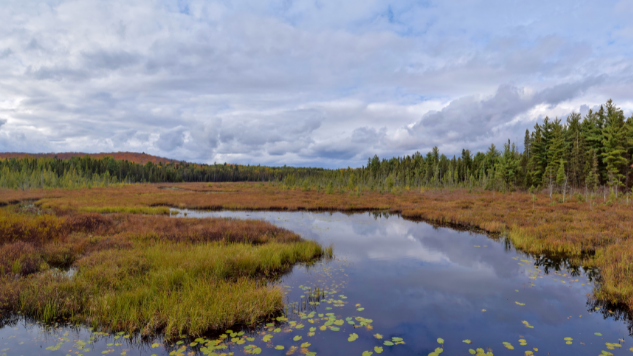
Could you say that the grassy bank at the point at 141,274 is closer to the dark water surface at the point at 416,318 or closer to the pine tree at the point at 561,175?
the dark water surface at the point at 416,318

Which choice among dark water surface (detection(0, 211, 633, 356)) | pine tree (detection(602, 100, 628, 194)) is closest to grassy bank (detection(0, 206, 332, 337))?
dark water surface (detection(0, 211, 633, 356))

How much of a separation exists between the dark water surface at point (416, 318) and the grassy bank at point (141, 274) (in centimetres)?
49

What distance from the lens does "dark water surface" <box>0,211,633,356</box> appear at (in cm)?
625

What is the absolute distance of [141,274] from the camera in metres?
9.24

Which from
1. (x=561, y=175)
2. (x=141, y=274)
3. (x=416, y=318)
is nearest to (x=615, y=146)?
(x=561, y=175)

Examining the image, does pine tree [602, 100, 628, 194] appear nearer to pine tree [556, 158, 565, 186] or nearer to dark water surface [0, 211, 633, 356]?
pine tree [556, 158, 565, 186]

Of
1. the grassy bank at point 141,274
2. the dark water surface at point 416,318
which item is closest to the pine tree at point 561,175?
the dark water surface at point 416,318

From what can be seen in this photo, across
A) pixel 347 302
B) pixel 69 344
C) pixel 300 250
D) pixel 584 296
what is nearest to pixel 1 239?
pixel 69 344

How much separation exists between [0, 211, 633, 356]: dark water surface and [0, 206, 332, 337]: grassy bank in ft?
1.60

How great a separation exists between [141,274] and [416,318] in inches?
329

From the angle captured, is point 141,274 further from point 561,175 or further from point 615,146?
point 615,146

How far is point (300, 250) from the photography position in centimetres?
1362

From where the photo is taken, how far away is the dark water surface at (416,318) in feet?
20.5

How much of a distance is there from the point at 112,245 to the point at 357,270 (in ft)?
35.1
